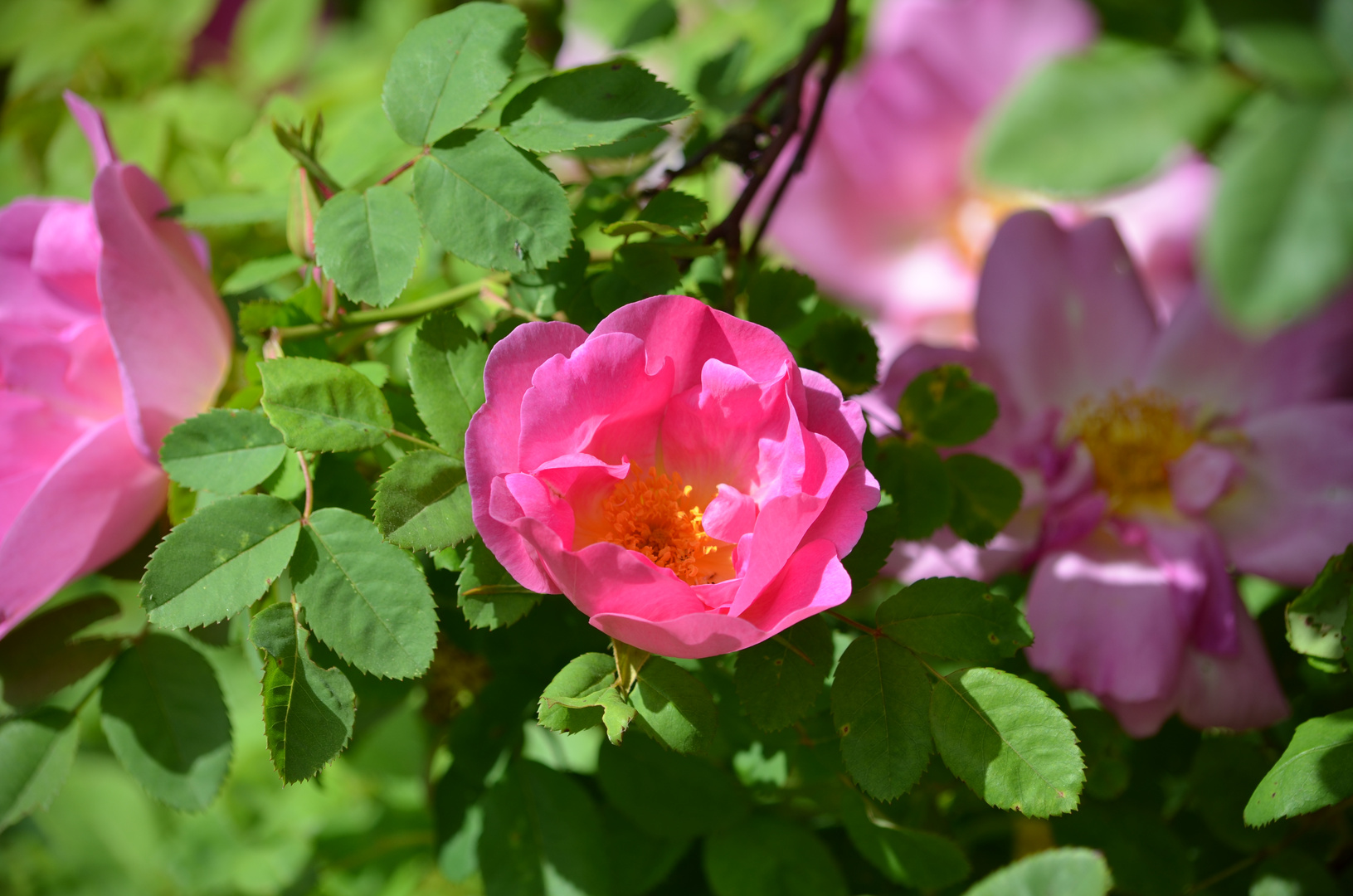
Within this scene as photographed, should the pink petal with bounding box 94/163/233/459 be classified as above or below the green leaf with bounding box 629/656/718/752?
above

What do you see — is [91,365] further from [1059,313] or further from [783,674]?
[1059,313]

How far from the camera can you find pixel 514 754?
21.3 inches

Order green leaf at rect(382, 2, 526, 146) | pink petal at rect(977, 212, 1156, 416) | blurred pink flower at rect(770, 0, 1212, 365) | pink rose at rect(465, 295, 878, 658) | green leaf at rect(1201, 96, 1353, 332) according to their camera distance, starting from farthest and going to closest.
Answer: blurred pink flower at rect(770, 0, 1212, 365)
pink petal at rect(977, 212, 1156, 416)
green leaf at rect(382, 2, 526, 146)
pink rose at rect(465, 295, 878, 658)
green leaf at rect(1201, 96, 1353, 332)

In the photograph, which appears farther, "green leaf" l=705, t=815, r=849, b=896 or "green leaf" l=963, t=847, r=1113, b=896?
"green leaf" l=705, t=815, r=849, b=896

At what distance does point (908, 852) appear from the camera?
473mm

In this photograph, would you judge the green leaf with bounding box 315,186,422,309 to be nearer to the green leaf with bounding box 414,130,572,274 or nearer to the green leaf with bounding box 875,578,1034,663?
the green leaf with bounding box 414,130,572,274

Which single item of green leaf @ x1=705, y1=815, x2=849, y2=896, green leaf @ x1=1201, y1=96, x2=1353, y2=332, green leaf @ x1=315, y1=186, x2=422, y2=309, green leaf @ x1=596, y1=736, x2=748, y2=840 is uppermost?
green leaf @ x1=1201, y1=96, x2=1353, y2=332

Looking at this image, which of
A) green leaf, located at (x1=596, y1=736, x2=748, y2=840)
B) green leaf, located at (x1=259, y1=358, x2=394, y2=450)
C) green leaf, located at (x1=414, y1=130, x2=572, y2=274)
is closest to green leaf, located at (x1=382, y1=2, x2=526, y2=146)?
green leaf, located at (x1=414, y1=130, x2=572, y2=274)

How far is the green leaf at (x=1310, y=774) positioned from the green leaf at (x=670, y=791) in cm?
25

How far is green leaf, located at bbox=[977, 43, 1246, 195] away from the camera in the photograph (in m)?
0.27

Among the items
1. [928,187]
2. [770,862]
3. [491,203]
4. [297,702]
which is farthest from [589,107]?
[928,187]

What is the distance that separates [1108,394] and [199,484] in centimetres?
54

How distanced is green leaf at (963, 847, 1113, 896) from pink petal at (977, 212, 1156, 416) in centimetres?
30

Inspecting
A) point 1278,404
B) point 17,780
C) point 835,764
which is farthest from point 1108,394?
point 17,780
